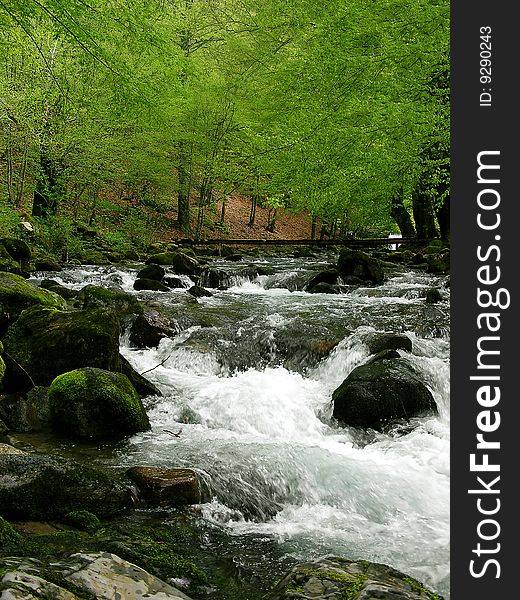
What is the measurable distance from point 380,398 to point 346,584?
13.2 feet

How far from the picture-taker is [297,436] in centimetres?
613

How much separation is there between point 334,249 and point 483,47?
934 inches

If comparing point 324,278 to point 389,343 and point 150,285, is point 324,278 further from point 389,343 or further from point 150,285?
point 389,343

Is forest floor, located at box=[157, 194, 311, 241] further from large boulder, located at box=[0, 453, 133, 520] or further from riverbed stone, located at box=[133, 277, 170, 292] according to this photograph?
large boulder, located at box=[0, 453, 133, 520]

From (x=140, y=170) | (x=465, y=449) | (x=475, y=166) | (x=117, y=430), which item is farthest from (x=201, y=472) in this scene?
(x=140, y=170)

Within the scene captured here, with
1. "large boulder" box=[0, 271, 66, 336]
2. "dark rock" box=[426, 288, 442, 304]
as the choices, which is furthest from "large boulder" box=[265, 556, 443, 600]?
"dark rock" box=[426, 288, 442, 304]

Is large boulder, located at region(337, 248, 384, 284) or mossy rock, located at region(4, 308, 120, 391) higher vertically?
large boulder, located at region(337, 248, 384, 284)

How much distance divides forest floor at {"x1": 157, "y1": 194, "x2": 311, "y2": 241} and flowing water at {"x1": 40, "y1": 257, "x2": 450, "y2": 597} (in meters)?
15.8

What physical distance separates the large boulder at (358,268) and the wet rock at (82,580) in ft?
40.4

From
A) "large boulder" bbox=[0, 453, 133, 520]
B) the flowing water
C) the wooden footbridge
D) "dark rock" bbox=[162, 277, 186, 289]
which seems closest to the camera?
"large boulder" bbox=[0, 453, 133, 520]

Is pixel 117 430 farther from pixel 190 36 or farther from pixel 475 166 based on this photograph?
pixel 190 36

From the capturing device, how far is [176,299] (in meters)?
11.5

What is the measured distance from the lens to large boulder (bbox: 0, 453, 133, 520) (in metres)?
3.42

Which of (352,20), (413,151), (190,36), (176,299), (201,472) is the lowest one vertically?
(201,472)
